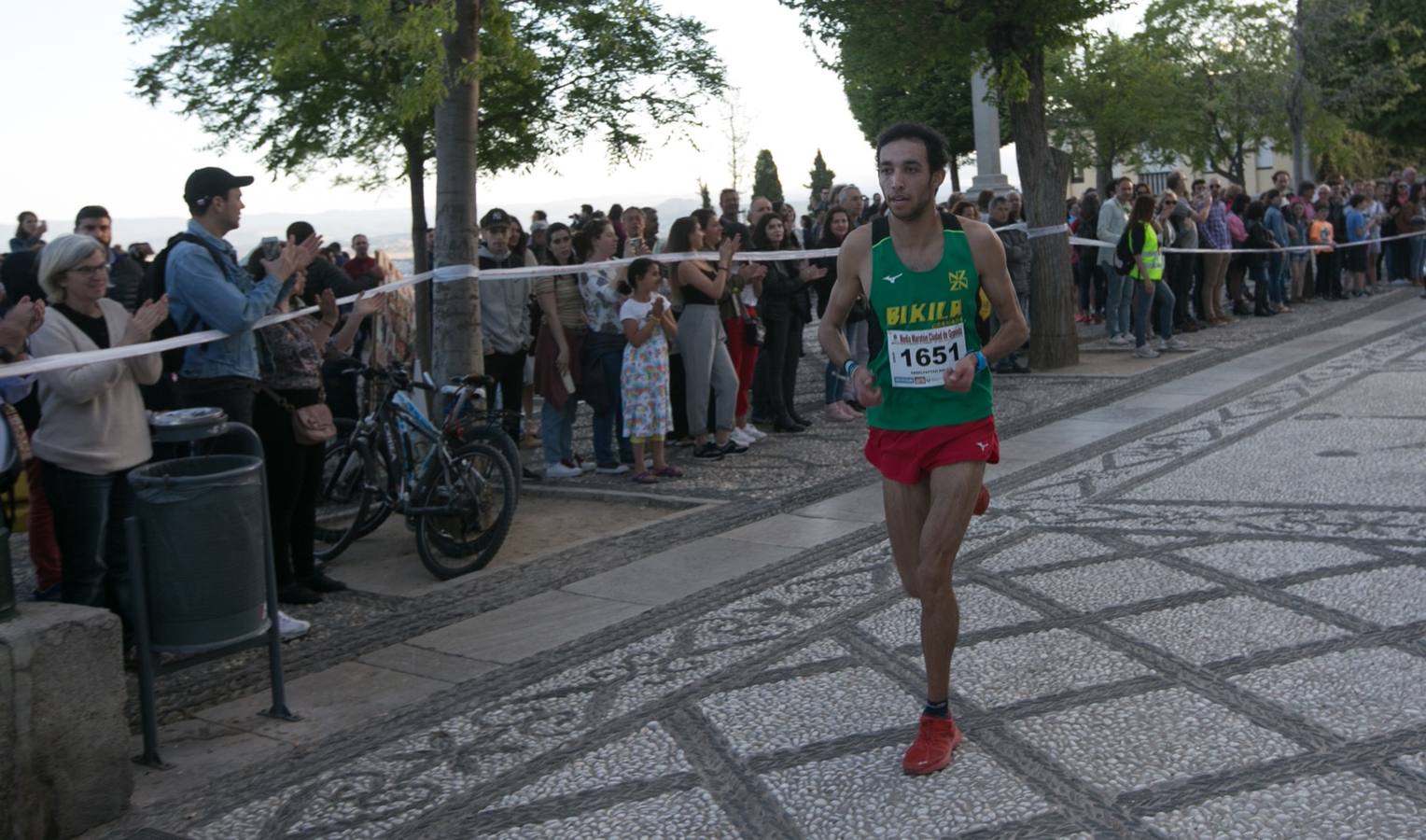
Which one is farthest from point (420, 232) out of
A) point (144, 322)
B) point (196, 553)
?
point (196, 553)

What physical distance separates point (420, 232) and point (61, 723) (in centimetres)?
1278

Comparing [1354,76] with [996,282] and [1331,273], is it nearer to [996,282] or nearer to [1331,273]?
[1331,273]

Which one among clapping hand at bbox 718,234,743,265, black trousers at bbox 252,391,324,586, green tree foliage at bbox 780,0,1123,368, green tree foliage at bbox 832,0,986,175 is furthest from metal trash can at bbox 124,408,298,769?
green tree foliage at bbox 780,0,1123,368

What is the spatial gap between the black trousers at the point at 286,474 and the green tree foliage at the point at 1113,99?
39.8 meters

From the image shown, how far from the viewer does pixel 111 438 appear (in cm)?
547

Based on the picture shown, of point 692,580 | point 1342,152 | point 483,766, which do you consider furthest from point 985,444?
point 1342,152

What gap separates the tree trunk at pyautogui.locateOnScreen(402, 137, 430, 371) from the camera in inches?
483

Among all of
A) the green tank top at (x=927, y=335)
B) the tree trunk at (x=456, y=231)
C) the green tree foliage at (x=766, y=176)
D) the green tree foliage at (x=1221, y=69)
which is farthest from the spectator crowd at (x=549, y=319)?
the green tree foliage at (x=766, y=176)

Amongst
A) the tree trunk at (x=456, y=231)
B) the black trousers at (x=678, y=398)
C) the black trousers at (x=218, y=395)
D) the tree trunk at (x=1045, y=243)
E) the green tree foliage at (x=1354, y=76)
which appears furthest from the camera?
the green tree foliage at (x=1354, y=76)

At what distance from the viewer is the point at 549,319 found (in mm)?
10070

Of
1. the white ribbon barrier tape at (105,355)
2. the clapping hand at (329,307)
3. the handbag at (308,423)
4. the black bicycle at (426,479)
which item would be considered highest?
the clapping hand at (329,307)

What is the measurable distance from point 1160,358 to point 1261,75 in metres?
30.6

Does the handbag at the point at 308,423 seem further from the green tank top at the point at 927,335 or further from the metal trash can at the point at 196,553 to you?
the green tank top at the point at 927,335

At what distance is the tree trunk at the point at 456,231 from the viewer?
8.68 meters
